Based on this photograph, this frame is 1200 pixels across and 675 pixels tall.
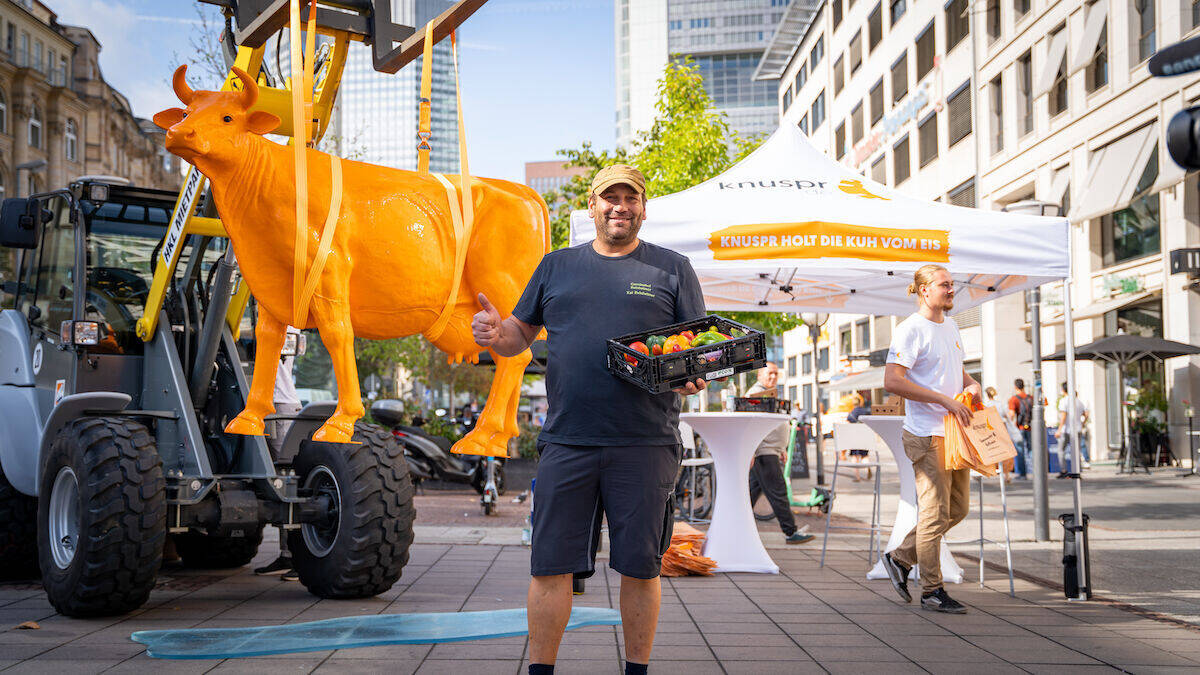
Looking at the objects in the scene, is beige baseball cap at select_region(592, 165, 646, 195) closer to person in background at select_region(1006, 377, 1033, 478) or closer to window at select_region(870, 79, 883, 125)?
person in background at select_region(1006, 377, 1033, 478)

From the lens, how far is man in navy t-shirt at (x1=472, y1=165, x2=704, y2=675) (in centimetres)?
375

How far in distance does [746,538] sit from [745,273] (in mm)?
2377

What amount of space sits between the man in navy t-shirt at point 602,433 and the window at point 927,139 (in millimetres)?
36677

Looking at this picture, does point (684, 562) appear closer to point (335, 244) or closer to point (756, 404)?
point (756, 404)

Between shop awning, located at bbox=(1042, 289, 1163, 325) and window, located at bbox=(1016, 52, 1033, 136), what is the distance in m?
6.81

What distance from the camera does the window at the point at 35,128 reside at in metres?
48.2

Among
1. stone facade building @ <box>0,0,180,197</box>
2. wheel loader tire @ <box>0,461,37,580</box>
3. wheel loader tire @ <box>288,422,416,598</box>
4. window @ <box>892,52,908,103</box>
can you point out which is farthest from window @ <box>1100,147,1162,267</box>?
stone facade building @ <box>0,0,180,197</box>

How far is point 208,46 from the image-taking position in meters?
15.6

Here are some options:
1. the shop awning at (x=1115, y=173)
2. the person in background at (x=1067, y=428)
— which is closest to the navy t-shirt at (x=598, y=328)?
the person in background at (x=1067, y=428)

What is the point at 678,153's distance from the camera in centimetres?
2064

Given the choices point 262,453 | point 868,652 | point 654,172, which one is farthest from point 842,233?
point 654,172

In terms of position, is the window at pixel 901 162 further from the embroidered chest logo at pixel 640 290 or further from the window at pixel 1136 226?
the embroidered chest logo at pixel 640 290

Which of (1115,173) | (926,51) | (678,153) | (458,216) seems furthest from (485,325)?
(926,51)

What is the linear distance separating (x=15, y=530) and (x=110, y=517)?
2.13 m
